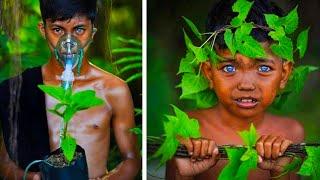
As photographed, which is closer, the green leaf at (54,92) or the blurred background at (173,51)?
the green leaf at (54,92)

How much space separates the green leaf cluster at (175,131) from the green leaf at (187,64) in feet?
0.91

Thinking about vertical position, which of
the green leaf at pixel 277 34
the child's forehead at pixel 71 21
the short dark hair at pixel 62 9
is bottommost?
the green leaf at pixel 277 34

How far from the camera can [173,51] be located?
16.9 ft

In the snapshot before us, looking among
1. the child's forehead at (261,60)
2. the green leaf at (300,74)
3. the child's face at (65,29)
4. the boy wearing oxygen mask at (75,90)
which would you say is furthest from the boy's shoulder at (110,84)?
the green leaf at (300,74)

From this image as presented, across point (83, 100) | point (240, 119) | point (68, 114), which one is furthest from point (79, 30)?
point (240, 119)

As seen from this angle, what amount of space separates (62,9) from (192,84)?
1051 millimetres

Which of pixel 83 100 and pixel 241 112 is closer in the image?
pixel 83 100

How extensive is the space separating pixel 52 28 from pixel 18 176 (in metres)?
1.06

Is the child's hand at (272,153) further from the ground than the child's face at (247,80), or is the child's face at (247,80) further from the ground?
the child's face at (247,80)

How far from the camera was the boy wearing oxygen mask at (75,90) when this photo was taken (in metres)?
5.07

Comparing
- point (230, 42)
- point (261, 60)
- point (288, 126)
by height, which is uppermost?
point (230, 42)

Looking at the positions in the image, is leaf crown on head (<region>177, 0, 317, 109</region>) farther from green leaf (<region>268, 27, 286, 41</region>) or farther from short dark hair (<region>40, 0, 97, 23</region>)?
short dark hair (<region>40, 0, 97, 23</region>)

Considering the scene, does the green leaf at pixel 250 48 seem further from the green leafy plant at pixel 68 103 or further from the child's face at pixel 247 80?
the green leafy plant at pixel 68 103

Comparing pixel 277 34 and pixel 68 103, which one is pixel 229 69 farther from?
pixel 68 103
